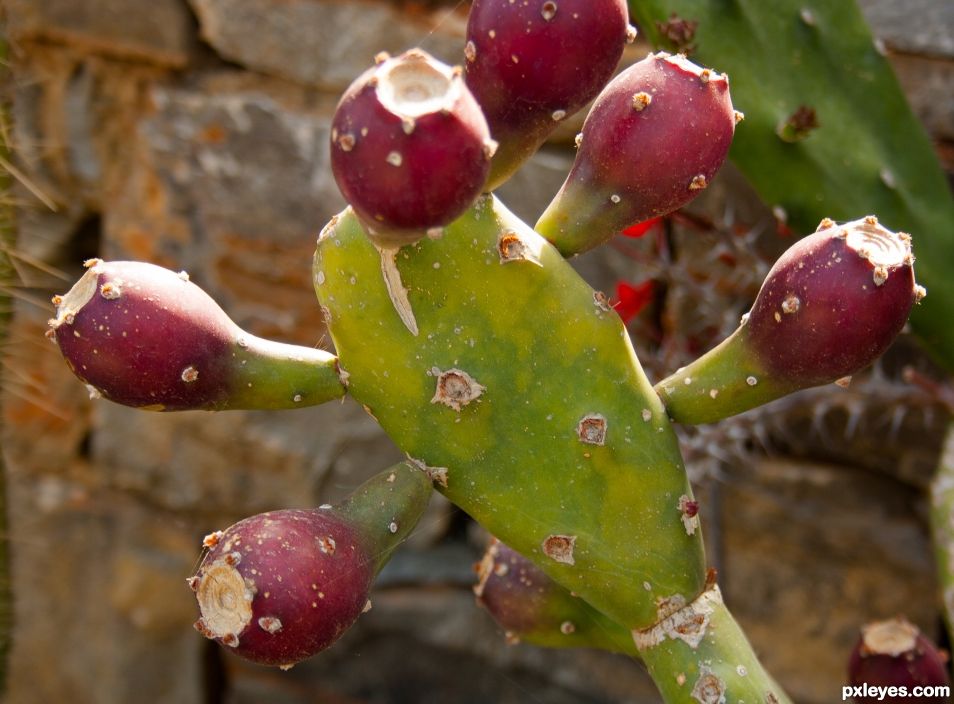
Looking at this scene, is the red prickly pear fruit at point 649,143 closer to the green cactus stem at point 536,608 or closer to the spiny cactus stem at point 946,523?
the green cactus stem at point 536,608

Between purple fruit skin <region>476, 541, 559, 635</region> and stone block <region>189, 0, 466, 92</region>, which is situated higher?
stone block <region>189, 0, 466, 92</region>

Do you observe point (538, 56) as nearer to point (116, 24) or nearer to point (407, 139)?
point (407, 139)

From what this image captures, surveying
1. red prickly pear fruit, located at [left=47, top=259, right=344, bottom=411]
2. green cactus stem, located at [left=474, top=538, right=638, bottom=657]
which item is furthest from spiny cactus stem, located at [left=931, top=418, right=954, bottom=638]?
red prickly pear fruit, located at [left=47, top=259, right=344, bottom=411]

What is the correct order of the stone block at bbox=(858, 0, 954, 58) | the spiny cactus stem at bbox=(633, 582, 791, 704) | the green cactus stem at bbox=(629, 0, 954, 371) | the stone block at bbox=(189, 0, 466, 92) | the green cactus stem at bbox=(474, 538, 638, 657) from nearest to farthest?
the spiny cactus stem at bbox=(633, 582, 791, 704) < the green cactus stem at bbox=(474, 538, 638, 657) < the green cactus stem at bbox=(629, 0, 954, 371) < the stone block at bbox=(858, 0, 954, 58) < the stone block at bbox=(189, 0, 466, 92)

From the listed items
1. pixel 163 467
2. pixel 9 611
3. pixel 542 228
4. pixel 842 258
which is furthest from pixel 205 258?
pixel 842 258

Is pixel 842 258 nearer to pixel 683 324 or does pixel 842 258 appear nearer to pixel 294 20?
pixel 683 324

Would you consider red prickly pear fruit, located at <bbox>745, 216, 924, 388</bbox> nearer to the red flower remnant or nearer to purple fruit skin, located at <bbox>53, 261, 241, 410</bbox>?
purple fruit skin, located at <bbox>53, 261, 241, 410</bbox>
